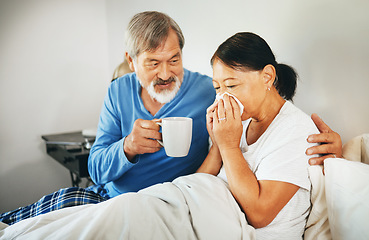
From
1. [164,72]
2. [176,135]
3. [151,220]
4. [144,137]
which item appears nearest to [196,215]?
[151,220]

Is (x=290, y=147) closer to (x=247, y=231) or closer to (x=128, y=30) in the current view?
(x=247, y=231)

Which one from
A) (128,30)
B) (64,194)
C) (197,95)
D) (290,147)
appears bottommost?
(64,194)

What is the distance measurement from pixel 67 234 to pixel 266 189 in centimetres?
53

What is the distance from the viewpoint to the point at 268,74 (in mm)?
924

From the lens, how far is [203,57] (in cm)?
161

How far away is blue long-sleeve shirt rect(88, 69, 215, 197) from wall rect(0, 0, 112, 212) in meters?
1.41

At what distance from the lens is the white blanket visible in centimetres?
70

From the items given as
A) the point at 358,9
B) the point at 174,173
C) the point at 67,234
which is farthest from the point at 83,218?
the point at 358,9

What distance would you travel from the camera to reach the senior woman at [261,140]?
0.80 m

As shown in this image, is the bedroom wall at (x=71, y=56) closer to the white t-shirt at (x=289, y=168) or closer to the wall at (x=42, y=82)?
the wall at (x=42, y=82)

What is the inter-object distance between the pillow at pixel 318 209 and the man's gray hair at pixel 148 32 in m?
0.73

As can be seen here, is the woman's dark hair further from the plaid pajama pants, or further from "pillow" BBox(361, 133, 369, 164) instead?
the plaid pajama pants

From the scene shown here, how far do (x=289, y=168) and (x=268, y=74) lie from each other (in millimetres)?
312

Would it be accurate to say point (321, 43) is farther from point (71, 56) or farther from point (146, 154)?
point (71, 56)
